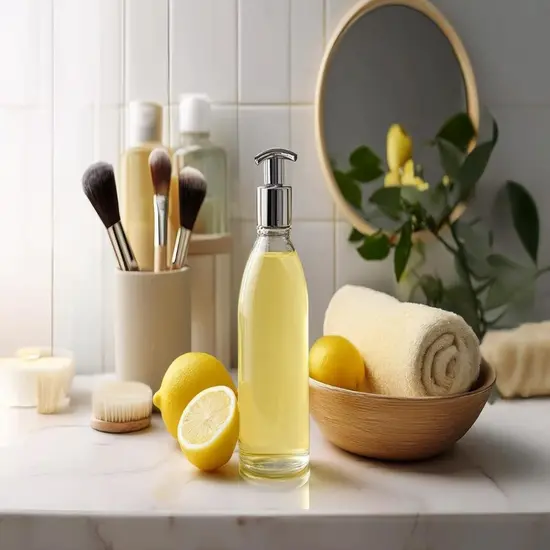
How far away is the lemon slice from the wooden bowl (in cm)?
9

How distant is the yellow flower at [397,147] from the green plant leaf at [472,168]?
0.08 metres

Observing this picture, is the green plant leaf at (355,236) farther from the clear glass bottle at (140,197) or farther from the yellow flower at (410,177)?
the clear glass bottle at (140,197)

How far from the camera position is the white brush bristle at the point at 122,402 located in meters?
0.83

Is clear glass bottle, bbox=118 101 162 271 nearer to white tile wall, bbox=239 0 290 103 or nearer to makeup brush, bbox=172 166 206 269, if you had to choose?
makeup brush, bbox=172 166 206 269

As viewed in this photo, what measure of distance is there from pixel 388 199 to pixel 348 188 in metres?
0.06

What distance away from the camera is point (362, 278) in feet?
3.60

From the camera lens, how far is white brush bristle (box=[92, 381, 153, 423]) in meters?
0.83

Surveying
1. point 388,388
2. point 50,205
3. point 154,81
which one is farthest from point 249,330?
Answer: point 154,81

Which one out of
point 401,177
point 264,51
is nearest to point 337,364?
point 401,177

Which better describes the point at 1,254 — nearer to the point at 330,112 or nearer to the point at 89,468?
the point at 89,468

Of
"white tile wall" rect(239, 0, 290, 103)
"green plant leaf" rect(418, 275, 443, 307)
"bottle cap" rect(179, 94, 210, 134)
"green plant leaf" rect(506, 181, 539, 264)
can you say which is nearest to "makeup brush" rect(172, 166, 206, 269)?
"bottle cap" rect(179, 94, 210, 134)

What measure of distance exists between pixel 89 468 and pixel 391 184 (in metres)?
0.58

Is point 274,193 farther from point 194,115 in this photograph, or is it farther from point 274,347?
point 194,115

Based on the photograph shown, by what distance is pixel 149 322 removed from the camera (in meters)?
0.87
